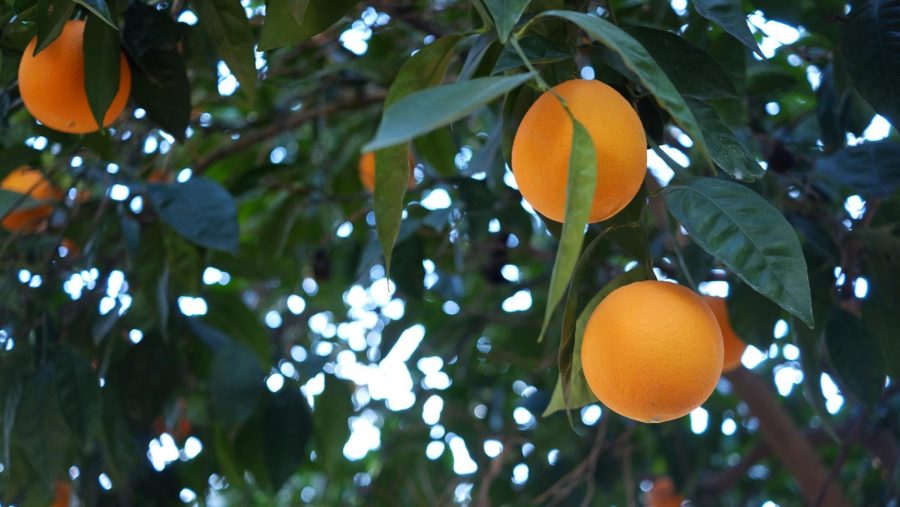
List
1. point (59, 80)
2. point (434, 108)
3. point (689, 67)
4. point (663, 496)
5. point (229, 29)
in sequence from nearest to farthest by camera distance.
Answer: point (434, 108)
point (689, 67)
point (59, 80)
point (229, 29)
point (663, 496)

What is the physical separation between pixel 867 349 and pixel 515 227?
78 cm

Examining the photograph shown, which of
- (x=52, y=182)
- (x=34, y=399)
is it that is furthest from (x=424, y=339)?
(x=34, y=399)

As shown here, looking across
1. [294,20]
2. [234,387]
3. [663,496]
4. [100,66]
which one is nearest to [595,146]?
[294,20]

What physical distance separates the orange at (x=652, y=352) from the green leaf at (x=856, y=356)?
0.52 metres

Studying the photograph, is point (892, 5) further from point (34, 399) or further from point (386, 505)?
point (386, 505)

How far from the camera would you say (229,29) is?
125 cm

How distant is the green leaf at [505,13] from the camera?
768 mm

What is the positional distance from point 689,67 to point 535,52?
0.74ft

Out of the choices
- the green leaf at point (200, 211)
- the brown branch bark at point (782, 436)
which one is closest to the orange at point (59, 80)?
the green leaf at point (200, 211)

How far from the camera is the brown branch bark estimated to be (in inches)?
80.9

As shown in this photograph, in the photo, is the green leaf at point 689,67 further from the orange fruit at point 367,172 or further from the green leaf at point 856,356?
the orange fruit at point 367,172

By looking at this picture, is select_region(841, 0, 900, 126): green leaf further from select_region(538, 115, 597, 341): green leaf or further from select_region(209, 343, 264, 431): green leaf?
select_region(209, 343, 264, 431): green leaf

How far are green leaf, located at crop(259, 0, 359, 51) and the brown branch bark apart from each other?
4.32ft

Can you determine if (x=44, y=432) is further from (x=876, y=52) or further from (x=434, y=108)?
A: (x=876, y=52)
